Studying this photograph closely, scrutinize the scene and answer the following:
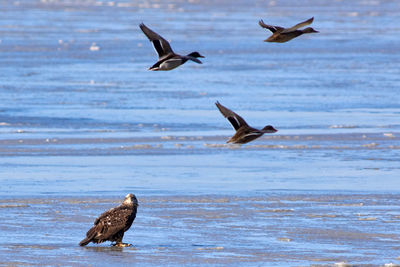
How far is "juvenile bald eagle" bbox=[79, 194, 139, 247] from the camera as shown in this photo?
8148 millimetres

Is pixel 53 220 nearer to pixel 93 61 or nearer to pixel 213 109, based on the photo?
pixel 213 109

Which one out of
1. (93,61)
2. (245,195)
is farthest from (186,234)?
(93,61)

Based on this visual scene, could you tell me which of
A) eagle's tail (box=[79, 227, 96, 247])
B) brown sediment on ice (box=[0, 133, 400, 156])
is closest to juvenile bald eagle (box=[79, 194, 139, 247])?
eagle's tail (box=[79, 227, 96, 247])

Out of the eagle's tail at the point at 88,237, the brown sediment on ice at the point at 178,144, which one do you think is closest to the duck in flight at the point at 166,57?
the eagle's tail at the point at 88,237

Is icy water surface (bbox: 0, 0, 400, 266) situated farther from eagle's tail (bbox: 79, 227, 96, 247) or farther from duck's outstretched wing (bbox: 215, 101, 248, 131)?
duck's outstretched wing (bbox: 215, 101, 248, 131)

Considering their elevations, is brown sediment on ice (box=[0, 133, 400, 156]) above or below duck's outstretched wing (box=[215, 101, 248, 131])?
below

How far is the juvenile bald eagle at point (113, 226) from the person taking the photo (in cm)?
815

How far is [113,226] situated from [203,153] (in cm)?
495

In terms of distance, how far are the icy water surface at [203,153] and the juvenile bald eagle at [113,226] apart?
0.10 m

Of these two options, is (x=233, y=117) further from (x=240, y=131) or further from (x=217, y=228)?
(x=217, y=228)

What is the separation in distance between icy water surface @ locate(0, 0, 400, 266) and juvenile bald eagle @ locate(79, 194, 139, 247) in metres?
0.10

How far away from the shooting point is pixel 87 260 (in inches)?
301

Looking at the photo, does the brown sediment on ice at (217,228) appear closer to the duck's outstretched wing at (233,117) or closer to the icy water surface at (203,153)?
the icy water surface at (203,153)

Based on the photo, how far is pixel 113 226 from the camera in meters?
8.15
